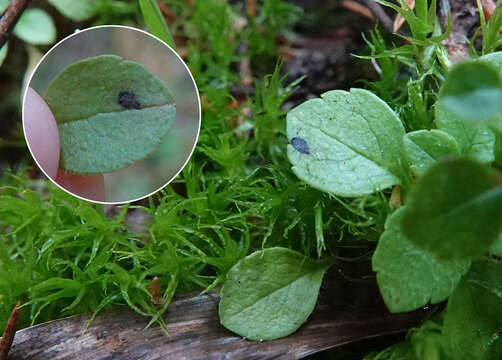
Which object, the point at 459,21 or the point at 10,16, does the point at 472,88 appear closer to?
the point at 459,21

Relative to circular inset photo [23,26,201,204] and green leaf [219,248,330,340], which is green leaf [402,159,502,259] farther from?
circular inset photo [23,26,201,204]

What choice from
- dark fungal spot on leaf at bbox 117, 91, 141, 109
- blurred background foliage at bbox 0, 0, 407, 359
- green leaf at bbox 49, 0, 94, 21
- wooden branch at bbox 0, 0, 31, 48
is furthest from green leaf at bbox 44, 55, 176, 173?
green leaf at bbox 49, 0, 94, 21

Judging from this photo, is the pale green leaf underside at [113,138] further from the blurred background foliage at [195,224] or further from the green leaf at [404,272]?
the green leaf at [404,272]

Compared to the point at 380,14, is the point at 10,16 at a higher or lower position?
higher

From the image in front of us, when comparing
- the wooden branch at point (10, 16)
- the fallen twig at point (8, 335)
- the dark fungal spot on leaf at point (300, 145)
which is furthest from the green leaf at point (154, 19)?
the fallen twig at point (8, 335)

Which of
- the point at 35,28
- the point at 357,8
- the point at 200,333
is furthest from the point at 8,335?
the point at 357,8

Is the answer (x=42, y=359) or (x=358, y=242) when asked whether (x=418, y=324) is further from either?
(x=42, y=359)

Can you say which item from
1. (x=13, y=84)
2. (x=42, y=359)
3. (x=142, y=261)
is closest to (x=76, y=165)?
(x=142, y=261)
